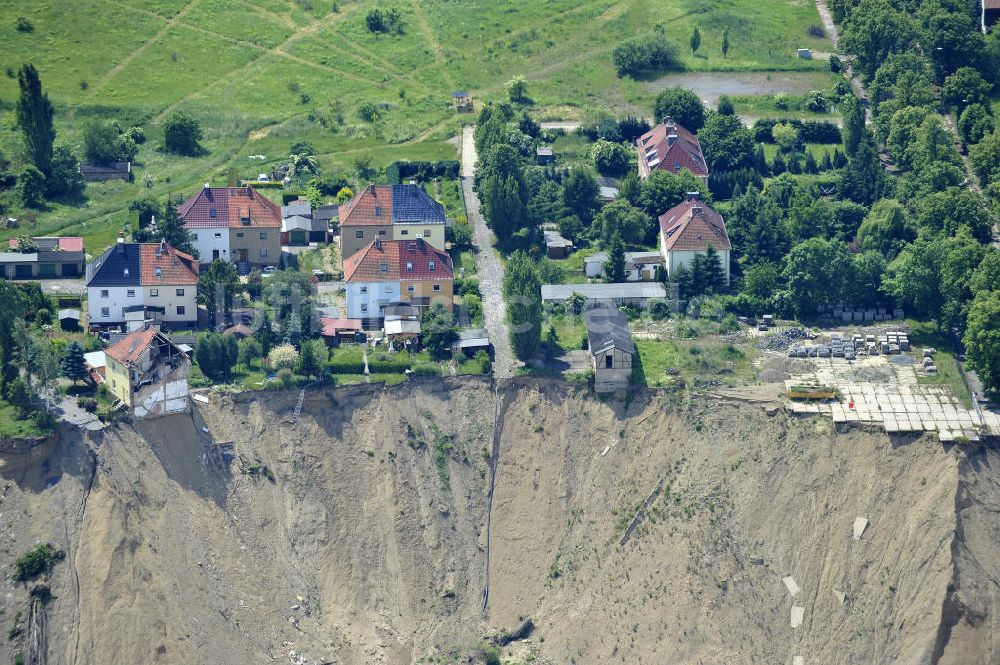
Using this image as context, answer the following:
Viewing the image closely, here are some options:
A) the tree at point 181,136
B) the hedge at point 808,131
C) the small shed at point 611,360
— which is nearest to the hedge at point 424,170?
the tree at point 181,136

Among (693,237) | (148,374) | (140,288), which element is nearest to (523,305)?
(693,237)

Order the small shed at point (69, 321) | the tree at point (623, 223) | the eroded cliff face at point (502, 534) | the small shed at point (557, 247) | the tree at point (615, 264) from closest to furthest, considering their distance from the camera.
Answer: the eroded cliff face at point (502, 534)
the small shed at point (69, 321)
the tree at point (615, 264)
the small shed at point (557, 247)
the tree at point (623, 223)

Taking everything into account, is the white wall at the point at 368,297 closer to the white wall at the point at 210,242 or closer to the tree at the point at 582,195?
the white wall at the point at 210,242

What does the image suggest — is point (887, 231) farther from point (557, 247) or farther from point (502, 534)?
point (502, 534)

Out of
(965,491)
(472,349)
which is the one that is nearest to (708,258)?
(472,349)

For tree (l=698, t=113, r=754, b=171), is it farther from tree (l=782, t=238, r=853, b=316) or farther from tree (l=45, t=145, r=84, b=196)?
tree (l=45, t=145, r=84, b=196)
